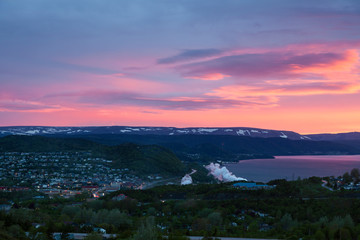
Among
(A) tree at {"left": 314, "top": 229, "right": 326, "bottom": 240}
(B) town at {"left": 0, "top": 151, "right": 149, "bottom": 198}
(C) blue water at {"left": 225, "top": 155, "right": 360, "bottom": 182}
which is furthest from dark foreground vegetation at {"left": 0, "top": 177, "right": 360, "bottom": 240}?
(C) blue water at {"left": 225, "top": 155, "right": 360, "bottom": 182}

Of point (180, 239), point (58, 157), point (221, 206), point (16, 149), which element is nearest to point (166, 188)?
point (221, 206)

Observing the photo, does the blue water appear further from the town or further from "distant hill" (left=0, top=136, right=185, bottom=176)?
the town

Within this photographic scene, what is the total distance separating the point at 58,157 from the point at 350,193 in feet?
199

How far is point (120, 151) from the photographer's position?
87938mm

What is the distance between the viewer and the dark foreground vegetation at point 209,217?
800 inches

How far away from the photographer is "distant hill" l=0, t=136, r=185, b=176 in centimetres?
7612

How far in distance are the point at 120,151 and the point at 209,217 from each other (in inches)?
2558

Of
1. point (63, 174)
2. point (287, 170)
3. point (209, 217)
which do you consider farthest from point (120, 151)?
point (209, 217)

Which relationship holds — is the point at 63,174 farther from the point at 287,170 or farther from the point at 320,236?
the point at 287,170

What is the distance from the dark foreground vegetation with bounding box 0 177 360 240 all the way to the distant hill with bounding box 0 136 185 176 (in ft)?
118

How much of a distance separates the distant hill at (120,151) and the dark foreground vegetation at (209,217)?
35845 mm

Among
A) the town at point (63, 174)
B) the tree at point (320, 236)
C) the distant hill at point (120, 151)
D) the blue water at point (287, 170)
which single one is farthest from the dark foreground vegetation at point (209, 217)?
the distant hill at point (120, 151)

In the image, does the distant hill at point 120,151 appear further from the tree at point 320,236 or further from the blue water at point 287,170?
the tree at point 320,236

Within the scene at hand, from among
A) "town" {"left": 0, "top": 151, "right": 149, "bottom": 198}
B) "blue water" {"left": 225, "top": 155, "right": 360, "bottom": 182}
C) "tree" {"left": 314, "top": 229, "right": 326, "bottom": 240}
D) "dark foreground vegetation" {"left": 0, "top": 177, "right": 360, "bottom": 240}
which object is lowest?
"blue water" {"left": 225, "top": 155, "right": 360, "bottom": 182}
